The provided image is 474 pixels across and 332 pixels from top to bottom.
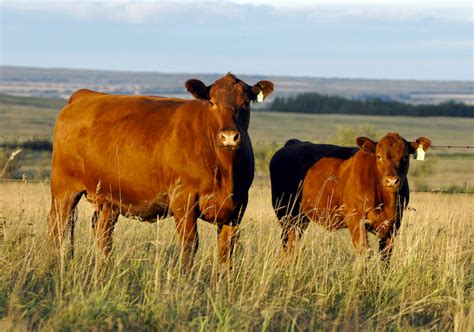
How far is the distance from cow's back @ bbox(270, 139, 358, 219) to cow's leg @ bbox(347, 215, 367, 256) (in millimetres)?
1020

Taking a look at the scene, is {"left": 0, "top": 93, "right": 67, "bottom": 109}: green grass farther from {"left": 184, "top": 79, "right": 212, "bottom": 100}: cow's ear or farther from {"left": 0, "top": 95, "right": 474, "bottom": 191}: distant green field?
{"left": 184, "top": 79, "right": 212, "bottom": 100}: cow's ear

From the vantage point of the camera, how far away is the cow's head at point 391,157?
9.75 meters

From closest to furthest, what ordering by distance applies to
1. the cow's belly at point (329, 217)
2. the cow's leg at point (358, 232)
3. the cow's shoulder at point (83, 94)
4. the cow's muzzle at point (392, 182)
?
the cow's leg at point (358, 232), the cow's muzzle at point (392, 182), the cow's belly at point (329, 217), the cow's shoulder at point (83, 94)

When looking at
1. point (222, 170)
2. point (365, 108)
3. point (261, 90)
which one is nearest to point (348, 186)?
point (261, 90)

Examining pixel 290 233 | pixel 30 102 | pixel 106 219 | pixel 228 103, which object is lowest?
pixel 30 102

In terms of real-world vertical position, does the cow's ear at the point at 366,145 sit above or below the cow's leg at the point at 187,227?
above

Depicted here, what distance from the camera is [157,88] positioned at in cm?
19875

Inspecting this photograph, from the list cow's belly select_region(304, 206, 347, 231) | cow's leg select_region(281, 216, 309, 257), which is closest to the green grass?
cow's leg select_region(281, 216, 309, 257)

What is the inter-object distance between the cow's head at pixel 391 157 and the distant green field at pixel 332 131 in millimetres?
22015

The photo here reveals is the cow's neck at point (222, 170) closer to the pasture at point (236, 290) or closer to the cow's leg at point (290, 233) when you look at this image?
the pasture at point (236, 290)

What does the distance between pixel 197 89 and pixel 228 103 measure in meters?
0.37

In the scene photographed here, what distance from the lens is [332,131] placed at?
69.9m

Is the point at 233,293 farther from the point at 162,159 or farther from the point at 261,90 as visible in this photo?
the point at 261,90

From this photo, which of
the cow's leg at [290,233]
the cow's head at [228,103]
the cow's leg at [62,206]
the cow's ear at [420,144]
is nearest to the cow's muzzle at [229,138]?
the cow's head at [228,103]
